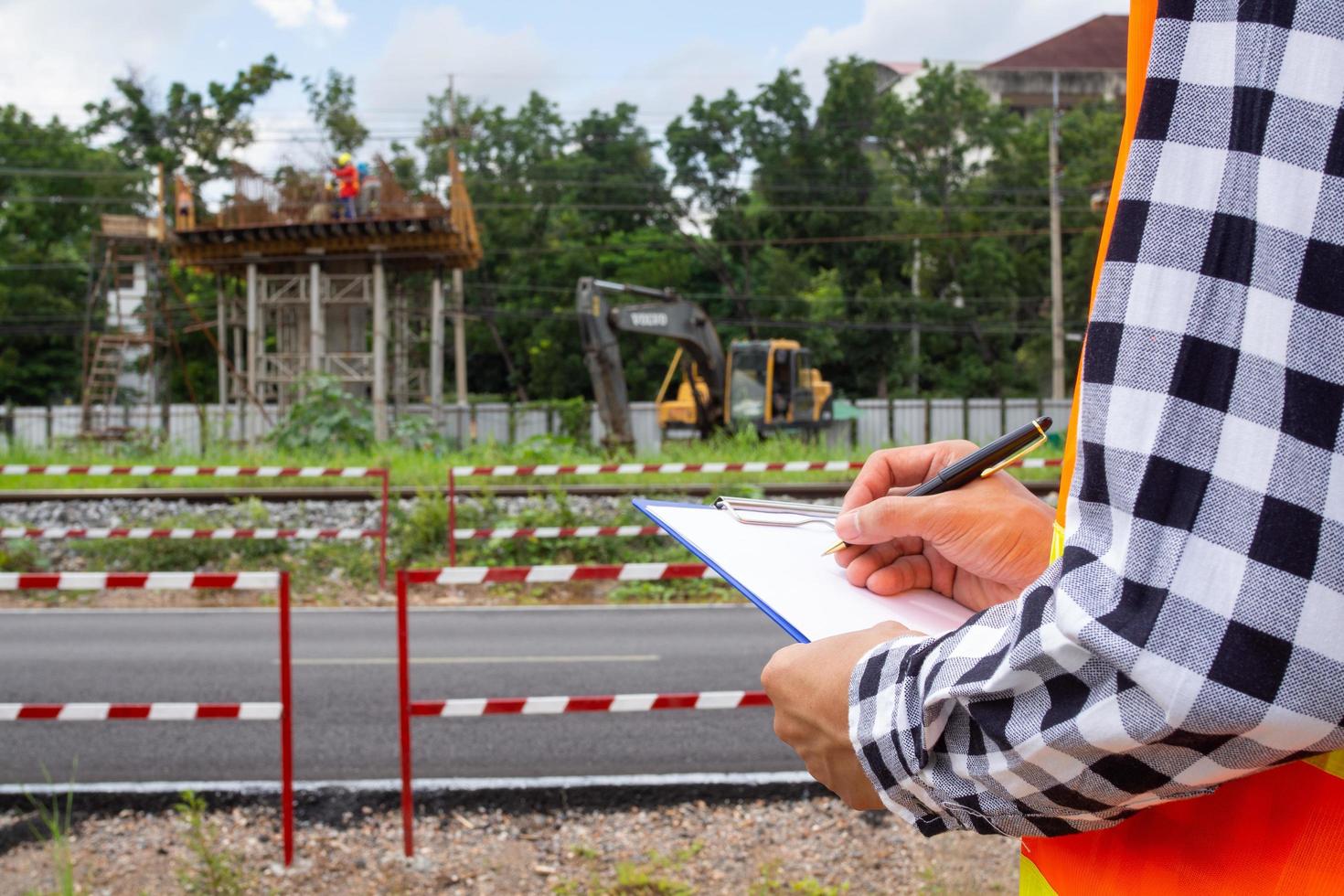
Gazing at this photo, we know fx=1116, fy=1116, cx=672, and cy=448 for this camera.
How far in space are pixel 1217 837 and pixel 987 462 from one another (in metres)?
0.49

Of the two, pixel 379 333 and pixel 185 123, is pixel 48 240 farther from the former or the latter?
pixel 379 333

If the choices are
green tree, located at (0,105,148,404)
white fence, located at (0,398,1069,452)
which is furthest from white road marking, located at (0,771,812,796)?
green tree, located at (0,105,148,404)

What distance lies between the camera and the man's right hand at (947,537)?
1224 millimetres

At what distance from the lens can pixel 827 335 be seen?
45.0m

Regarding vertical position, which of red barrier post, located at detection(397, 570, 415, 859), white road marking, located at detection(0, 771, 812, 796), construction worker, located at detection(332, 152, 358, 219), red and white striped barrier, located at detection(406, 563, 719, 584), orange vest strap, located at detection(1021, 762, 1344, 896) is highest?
construction worker, located at detection(332, 152, 358, 219)

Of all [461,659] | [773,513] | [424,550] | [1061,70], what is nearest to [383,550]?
[424,550]

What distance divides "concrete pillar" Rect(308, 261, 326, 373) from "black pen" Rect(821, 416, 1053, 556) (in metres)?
26.9

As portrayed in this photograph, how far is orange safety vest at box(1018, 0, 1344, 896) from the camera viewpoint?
0.81 metres

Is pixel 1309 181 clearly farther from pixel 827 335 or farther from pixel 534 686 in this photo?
pixel 827 335

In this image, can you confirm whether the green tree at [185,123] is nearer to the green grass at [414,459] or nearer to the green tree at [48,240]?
the green tree at [48,240]

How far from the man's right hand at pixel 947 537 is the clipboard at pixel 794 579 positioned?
3 cm

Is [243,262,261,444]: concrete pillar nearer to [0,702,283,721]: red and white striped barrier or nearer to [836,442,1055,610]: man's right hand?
[0,702,283,721]: red and white striped barrier

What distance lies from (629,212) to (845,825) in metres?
46.9

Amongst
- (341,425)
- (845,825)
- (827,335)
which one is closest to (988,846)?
(845,825)
